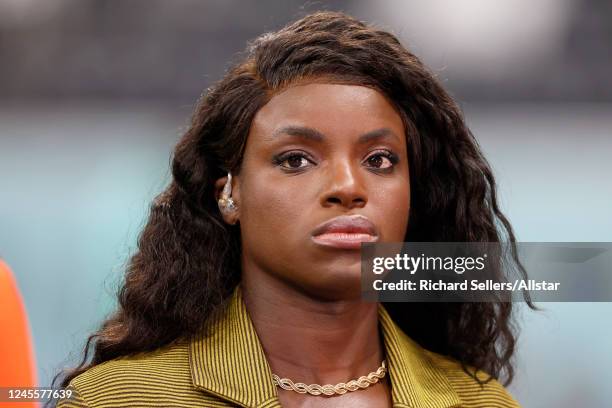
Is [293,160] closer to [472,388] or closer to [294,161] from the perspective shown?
[294,161]

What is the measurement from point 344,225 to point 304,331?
264 mm


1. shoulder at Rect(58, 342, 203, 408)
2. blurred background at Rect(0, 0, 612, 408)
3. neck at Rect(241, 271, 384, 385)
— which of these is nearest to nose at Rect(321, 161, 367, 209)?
neck at Rect(241, 271, 384, 385)

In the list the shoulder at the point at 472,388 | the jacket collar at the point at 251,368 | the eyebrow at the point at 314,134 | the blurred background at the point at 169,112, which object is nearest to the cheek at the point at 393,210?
the eyebrow at the point at 314,134

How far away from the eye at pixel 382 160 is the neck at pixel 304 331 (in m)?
0.28

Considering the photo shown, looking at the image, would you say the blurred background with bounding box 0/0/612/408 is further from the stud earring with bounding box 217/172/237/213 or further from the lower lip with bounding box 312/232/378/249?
the lower lip with bounding box 312/232/378/249

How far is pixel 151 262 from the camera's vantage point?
2338 mm

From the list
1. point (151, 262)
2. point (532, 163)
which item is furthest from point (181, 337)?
point (532, 163)

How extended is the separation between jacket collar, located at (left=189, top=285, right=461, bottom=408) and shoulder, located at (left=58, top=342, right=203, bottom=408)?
3 cm

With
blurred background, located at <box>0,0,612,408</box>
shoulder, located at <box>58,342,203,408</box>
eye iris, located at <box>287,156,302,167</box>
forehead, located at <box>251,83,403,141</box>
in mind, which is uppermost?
blurred background, located at <box>0,0,612,408</box>

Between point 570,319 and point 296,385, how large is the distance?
90 cm

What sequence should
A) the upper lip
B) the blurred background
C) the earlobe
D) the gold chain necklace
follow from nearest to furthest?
the upper lip, the gold chain necklace, the earlobe, the blurred background

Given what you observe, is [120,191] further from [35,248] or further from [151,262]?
[151,262]

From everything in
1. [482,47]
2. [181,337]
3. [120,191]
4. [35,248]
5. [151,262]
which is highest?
[482,47]

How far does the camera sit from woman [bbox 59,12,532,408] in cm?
212
